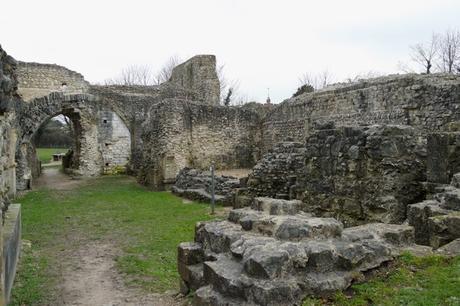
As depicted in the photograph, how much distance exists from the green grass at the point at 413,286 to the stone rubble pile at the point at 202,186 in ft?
28.8

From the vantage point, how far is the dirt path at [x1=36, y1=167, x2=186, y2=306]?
5.45 metres

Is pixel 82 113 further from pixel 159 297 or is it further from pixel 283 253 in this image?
pixel 283 253

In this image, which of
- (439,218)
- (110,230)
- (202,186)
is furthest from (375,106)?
(439,218)

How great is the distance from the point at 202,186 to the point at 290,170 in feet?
11.5

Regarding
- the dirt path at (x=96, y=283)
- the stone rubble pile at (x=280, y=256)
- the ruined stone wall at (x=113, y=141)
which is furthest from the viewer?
the ruined stone wall at (x=113, y=141)

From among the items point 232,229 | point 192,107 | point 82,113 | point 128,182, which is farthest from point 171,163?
point 232,229

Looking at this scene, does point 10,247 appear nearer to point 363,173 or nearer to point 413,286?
point 413,286

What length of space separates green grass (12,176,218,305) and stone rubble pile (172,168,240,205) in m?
0.47

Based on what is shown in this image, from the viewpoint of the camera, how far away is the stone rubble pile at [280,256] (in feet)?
12.4

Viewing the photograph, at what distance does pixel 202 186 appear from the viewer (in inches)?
561

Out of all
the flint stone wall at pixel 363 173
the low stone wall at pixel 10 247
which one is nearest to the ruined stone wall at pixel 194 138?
the flint stone wall at pixel 363 173

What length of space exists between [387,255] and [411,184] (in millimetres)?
3356

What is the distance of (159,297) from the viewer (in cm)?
550

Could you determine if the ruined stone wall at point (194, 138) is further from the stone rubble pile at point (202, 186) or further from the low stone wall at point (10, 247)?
the low stone wall at point (10, 247)
